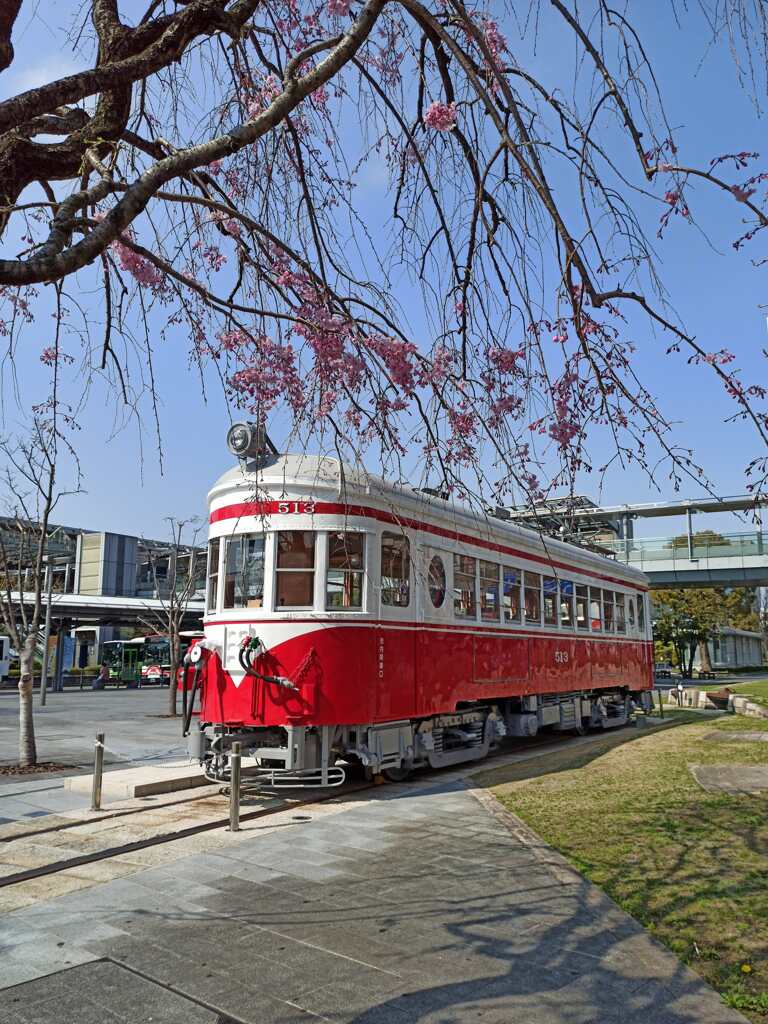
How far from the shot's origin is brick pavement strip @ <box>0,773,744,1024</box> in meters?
4.04

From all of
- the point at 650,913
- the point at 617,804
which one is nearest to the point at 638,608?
the point at 617,804

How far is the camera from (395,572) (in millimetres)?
10258

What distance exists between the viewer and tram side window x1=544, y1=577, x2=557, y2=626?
13.8m

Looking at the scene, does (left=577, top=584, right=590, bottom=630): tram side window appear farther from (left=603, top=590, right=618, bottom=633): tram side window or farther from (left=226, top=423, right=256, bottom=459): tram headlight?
(left=226, top=423, right=256, bottom=459): tram headlight

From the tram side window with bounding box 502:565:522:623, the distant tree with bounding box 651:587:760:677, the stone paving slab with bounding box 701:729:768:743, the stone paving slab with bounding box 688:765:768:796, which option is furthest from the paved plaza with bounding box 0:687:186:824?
the distant tree with bounding box 651:587:760:677

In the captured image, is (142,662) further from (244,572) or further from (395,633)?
(395,633)

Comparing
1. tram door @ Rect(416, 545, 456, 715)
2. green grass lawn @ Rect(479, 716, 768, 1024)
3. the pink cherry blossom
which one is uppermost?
the pink cherry blossom

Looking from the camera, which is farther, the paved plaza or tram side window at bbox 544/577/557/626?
tram side window at bbox 544/577/557/626

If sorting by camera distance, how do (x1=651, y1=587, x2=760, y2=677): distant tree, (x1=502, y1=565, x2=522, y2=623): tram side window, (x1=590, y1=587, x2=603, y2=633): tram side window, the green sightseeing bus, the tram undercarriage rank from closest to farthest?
the tram undercarriage
(x1=502, y1=565, x2=522, y2=623): tram side window
(x1=590, y1=587, x2=603, y2=633): tram side window
the green sightseeing bus
(x1=651, y1=587, x2=760, y2=677): distant tree

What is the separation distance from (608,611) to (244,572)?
9322 millimetres

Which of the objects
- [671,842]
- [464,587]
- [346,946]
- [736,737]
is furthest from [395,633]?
[736,737]

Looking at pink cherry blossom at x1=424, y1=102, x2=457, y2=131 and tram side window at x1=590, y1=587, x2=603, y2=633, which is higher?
pink cherry blossom at x1=424, y1=102, x2=457, y2=131

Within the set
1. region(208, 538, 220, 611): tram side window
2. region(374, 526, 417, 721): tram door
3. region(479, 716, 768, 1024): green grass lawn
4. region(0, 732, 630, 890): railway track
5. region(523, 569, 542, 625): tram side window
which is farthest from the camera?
region(523, 569, 542, 625): tram side window

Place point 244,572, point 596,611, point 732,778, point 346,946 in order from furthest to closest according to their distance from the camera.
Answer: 1. point 596,611
2. point 732,778
3. point 244,572
4. point 346,946
